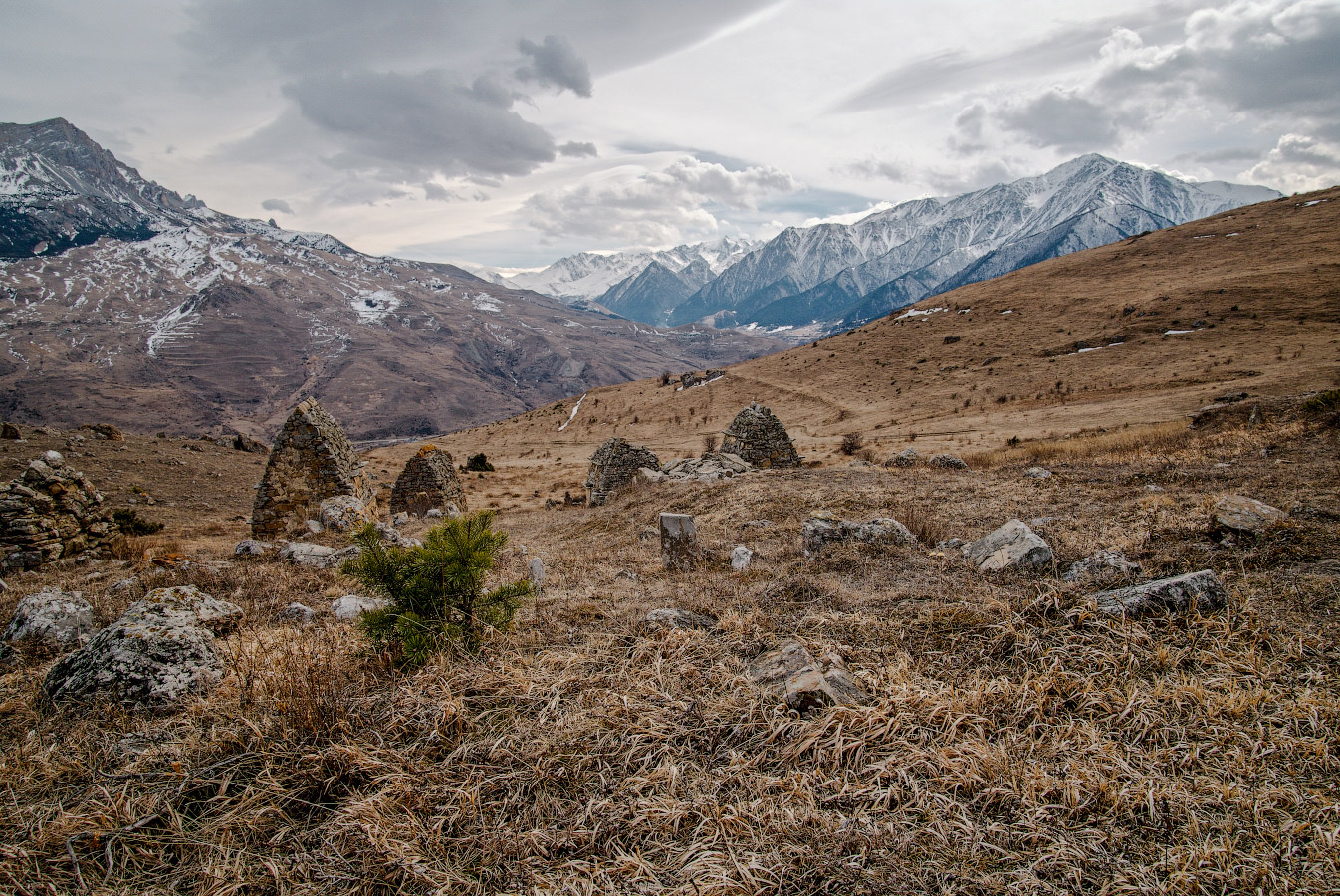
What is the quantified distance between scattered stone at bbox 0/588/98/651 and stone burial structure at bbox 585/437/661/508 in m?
12.8

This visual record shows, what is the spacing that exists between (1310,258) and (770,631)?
70.5 m

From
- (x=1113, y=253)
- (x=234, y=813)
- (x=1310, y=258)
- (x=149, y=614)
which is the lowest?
(x=234, y=813)

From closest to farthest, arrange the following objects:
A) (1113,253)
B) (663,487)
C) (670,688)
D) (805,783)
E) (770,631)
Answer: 1. (805,783)
2. (670,688)
3. (770,631)
4. (663,487)
5. (1113,253)

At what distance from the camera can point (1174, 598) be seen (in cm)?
405

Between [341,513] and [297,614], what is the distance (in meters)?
8.60

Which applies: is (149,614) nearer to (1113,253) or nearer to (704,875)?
(704,875)

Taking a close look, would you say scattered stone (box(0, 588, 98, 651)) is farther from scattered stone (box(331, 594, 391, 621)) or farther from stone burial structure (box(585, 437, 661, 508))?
stone burial structure (box(585, 437, 661, 508))

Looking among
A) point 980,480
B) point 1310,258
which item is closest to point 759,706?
point 980,480

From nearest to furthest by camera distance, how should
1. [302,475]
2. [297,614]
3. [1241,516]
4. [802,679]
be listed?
[802,679] < [1241,516] < [297,614] < [302,475]

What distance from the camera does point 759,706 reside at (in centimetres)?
332

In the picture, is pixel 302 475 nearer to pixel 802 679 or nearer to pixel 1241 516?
pixel 802 679

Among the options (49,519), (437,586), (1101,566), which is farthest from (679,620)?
(49,519)

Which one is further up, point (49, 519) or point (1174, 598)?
point (49, 519)

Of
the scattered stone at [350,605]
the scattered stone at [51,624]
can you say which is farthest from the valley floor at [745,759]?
the scattered stone at [350,605]
